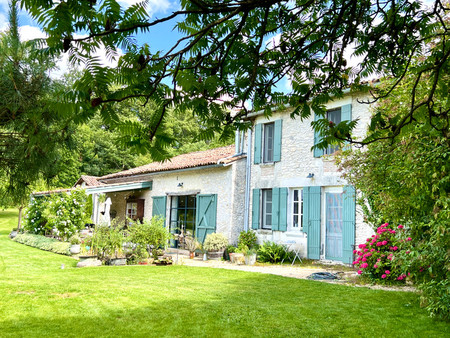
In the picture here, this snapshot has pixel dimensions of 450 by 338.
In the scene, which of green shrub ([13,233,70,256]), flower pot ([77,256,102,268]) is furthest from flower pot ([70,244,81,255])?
flower pot ([77,256,102,268])

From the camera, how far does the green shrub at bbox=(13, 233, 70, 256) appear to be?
45.5 ft

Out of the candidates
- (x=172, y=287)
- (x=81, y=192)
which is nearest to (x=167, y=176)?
(x=81, y=192)

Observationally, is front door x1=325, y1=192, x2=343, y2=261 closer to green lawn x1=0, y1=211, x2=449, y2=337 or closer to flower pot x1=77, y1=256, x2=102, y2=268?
green lawn x1=0, y1=211, x2=449, y2=337

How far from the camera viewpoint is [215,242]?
13.2 metres

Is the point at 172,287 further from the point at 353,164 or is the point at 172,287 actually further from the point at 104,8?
the point at 104,8

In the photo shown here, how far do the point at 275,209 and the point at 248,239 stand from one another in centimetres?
142

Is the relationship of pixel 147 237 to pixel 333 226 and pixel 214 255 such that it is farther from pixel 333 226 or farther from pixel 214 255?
pixel 333 226

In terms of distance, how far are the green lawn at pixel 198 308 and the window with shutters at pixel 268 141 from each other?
18.4ft

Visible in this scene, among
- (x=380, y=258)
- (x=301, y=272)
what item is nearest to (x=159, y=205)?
(x=301, y=272)

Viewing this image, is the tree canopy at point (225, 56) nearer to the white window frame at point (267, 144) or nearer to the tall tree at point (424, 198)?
the tall tree at point (424, 198)

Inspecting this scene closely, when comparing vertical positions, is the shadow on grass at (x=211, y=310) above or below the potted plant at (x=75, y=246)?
below

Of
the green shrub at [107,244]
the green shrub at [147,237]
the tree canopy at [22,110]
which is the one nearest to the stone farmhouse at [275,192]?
the green shrub at [147,237]

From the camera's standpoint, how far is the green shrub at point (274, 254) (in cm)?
Answer: 1217

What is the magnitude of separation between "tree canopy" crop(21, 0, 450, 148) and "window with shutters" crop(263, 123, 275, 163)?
34.1 ft
